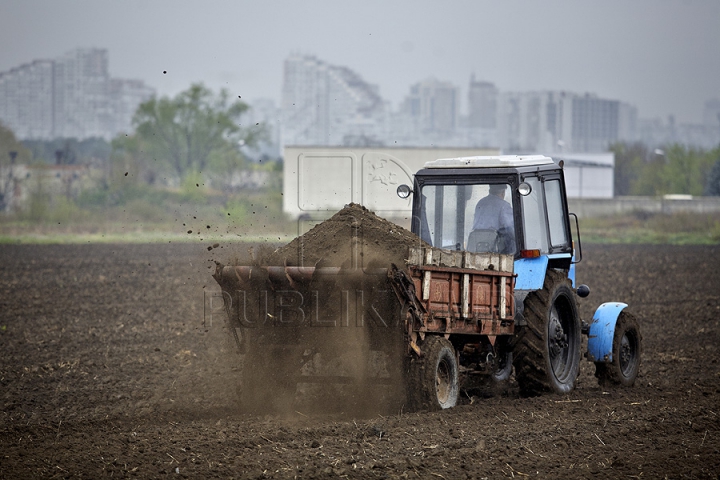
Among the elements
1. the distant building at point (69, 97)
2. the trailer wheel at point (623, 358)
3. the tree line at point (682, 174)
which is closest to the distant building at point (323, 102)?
the distant building at point (69, 97)

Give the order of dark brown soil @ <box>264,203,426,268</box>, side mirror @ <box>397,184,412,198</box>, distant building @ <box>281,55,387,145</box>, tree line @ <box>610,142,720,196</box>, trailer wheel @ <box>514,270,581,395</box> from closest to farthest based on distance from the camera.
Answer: dark brown soil @ <box>264,203,426,268</box>
trailer wheel @ <box>514,270,581,395</box>
side mirror @ <box>397,184,412,198</box>
tree line @ <box>610,142,720,196</box>
distant building @ <box>281,55,387,145</box>

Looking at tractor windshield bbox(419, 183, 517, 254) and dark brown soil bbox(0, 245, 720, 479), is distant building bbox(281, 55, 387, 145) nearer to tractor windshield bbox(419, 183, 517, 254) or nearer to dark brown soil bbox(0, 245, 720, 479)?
dark brown soil bbox(0, 245, 720, 479)

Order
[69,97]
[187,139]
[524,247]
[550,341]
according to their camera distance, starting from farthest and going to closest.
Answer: [69,97], [187,139], [550,341], [524,247]

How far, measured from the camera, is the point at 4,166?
6725 centimetres

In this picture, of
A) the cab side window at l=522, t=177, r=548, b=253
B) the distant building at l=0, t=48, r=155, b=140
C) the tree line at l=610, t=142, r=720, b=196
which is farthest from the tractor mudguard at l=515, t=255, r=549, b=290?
the distant building at l=0, t=48, r=155, b=140

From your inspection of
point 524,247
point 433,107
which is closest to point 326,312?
point 524,247

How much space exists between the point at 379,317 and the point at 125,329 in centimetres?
877

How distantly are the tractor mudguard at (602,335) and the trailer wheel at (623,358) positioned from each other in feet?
0.25

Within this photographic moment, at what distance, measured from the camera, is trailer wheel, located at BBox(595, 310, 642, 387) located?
11328mm

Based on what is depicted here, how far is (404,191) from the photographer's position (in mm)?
10586

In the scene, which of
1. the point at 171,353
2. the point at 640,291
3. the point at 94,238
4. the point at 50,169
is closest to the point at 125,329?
the point at 171,353

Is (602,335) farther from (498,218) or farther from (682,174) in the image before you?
(682,174)

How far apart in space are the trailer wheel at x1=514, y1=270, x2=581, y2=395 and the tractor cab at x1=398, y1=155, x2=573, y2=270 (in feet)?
1.44

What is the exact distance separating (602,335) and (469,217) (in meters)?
2.43
